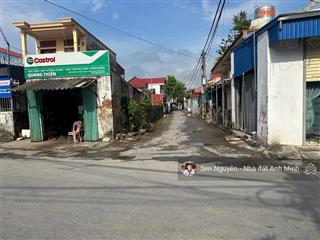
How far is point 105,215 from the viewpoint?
16.0ft

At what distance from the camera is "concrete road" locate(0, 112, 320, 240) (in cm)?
427

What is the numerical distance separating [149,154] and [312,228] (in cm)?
735

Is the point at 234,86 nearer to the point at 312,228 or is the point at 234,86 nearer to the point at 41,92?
the point at 41,92

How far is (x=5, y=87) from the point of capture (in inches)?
659

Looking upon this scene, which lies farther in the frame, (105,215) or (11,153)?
(11,153)

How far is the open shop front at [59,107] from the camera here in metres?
14.8

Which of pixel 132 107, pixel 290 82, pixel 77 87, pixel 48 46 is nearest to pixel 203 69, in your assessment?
pixel 48 46

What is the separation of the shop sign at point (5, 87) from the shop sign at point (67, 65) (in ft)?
5.16

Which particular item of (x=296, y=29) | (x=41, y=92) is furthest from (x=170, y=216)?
(x=41, y=92)

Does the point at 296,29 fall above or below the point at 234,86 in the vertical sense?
above

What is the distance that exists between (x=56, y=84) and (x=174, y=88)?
67696 millimetres

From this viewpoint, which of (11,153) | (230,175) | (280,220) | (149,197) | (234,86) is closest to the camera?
(280,220)

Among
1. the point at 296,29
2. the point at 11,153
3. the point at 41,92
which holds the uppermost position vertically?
the point at 296,29

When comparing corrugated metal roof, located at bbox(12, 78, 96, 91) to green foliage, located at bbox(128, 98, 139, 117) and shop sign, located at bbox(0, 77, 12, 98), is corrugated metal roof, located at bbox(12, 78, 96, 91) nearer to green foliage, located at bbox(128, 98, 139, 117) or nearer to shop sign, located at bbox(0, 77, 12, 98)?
shop sign, located at bbox(0, 77, 12, 98)
